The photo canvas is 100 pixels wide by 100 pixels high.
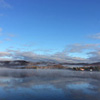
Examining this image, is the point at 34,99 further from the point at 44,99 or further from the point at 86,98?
the point at 86,98

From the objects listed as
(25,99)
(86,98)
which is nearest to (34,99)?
(25,99)

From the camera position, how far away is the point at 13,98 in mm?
6887

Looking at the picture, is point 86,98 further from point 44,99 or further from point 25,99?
point 25,99

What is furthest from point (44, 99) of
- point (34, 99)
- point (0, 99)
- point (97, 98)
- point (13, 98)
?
point (97, 98)

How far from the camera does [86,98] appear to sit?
23.2 ft

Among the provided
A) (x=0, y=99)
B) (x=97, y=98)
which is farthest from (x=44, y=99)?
(x=97, y=98)

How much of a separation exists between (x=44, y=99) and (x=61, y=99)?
78 centimetres

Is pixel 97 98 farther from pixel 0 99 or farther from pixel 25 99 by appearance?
pixel 0 99

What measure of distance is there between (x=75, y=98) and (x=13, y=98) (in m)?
2.91

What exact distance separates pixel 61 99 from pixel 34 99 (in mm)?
1231

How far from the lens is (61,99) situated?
6.76 meters

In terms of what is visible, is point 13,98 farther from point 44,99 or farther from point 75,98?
point 75,98

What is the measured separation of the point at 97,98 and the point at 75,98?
1.05 m

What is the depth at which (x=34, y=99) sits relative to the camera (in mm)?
6742
